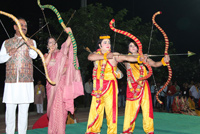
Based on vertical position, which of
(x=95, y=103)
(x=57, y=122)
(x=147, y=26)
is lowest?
(x=57, y=122)

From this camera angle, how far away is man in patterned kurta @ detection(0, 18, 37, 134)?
3627 millimetres

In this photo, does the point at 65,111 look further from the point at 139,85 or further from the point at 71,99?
the point at 139,85

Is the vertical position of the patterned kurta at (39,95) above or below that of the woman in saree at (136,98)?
below

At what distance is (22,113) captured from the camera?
368cm

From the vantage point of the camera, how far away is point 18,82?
3672 millimetres

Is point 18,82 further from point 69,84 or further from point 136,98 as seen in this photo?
point 136,98

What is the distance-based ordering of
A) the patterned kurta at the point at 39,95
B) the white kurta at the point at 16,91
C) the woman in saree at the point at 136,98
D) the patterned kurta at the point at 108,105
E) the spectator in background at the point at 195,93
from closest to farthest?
the white kurta at the point at 16,91 < the patterned kurta at the point at 108,105 < the woman in saree at the point at 136,98 < the patterned kurta at the point at 39,95 < the spectator in background at the point at 195,93

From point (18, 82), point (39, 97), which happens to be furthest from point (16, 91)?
point (39, 97)

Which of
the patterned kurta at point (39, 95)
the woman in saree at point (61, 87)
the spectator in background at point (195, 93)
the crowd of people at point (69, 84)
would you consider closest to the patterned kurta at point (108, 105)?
the crowd of people at point (69, 84)

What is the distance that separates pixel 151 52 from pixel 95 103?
8.99 m

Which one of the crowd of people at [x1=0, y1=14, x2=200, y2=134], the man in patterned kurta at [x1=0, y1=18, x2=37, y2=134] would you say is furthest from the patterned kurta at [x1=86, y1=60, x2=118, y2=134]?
the man in patterned kurta at [x1=0, y1=18, x2=37, y2=134]

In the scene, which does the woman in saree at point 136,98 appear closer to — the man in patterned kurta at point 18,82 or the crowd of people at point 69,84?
the crowd of people at point 69,84

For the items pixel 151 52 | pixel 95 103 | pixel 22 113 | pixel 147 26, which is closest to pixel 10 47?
pixel 22 113

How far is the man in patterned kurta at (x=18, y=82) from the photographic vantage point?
3.63 m
